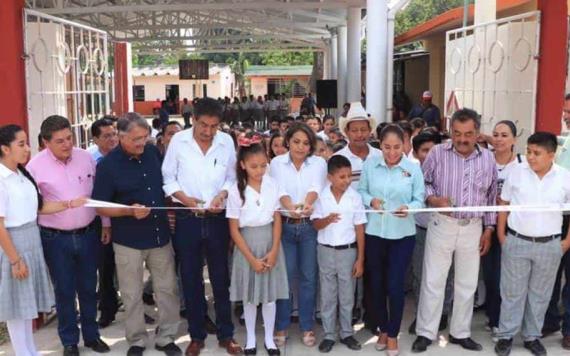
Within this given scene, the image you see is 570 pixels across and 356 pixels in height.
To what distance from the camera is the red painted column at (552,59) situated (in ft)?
17.2

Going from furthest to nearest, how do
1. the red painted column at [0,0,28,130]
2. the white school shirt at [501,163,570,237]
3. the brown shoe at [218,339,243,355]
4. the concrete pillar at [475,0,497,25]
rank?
the concrete pillar at [475,0,497,25] < the red painted column at [0,0,28,130] < the brown shoe at [218,339,243,355] < the white school shirt at [501,163,570,237]

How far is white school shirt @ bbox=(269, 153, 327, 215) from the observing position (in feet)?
13.9

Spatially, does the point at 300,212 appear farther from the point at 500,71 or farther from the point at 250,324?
the point at 500,71

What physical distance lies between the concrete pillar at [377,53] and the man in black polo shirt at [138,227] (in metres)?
4.97

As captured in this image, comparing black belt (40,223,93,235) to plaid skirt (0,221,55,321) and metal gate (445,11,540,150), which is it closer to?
plaid skirt (0,221,55,321)

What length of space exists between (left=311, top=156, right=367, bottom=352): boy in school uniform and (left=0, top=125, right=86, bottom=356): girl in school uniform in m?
1.62

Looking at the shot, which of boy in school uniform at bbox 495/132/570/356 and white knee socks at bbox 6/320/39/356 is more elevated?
boy in school uniform at bbox 495/132/570/356

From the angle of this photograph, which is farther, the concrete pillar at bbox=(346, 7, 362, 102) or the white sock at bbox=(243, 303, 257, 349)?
the concrete pillar at bbox=(346, 7, 362, 102)

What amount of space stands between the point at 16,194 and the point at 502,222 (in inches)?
125

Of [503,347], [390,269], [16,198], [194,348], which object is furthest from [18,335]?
[503,347]

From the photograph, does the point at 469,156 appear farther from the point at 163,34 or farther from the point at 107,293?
the point at 163,34

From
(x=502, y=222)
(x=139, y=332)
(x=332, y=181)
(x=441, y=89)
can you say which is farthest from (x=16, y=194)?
(x=441, y=89)

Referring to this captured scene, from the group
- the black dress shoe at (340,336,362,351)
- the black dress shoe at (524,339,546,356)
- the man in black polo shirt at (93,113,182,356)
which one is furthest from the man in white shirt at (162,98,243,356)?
the black dress shoe at (524,339,546,356)

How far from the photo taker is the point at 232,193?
4.03 meters
